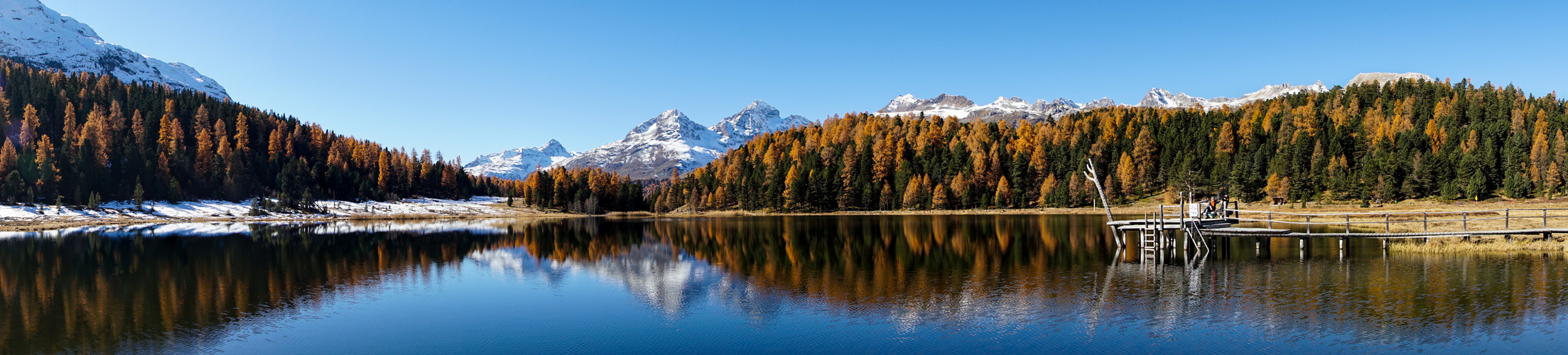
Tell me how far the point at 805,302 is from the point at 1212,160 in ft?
516

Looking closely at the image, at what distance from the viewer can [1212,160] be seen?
6280 inches

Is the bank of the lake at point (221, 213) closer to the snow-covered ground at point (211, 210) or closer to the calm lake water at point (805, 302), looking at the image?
the snow-covered ground at point (211, 210)

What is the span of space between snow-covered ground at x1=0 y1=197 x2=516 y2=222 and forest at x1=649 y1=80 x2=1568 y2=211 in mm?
48790

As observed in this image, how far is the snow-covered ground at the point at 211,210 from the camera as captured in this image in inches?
4899

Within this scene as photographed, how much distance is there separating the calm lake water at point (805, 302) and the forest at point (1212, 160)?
102m

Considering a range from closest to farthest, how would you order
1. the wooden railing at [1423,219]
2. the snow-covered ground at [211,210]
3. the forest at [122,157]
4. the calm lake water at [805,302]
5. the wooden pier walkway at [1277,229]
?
the calm lake water at [805,302], the wooden pier walkway at [1277,229], the wooden railing at [1423,219], the snow-covered ground at [211,210], the forest at [122,157]

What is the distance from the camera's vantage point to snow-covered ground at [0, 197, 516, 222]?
12444 centimetres

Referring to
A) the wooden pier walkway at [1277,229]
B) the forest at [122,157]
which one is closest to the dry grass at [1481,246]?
the wooden pier walkway at [1277,229]

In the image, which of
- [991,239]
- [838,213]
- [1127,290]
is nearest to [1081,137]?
[838,213]

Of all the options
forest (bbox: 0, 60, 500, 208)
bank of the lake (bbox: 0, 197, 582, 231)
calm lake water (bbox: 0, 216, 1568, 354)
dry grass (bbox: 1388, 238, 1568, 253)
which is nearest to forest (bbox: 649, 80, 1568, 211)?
bank of the lake (bbox: 0, 197, 582, 231)

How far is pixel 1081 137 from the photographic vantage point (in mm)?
183375

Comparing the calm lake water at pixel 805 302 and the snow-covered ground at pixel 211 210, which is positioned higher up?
the snow-covered ground at pixel 211 210

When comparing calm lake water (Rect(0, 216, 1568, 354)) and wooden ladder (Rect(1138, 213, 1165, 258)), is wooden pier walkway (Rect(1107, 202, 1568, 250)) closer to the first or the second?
wooden ladder (Rect(1138, 213, 1165, 258))

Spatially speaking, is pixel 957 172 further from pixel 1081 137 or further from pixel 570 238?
pixel 570 238
